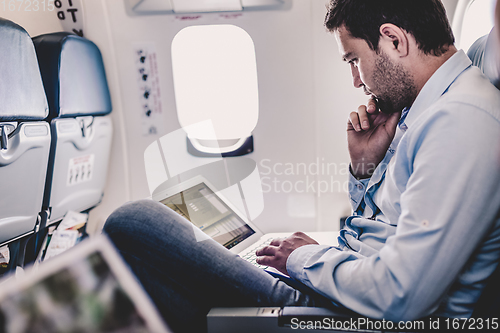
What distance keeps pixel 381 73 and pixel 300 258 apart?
26.0 inches

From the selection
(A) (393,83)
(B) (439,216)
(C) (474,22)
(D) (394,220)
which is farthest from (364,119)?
(C) (474,22)

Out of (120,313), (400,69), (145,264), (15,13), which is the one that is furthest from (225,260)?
→ (15,13)

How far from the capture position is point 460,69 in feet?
3.06

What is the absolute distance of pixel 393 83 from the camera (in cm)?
110

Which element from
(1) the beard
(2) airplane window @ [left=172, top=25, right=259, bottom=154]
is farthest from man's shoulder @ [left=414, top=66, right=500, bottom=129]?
(2) airplane window @ [left=172, top=25, right=259, bottom=154]

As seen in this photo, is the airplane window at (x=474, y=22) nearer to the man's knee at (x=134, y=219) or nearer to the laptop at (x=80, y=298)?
the man's knee at (x=134, y=219)

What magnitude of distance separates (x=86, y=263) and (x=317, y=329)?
2.16 ft

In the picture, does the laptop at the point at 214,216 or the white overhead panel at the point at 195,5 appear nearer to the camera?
the laptop at the point at 214,216

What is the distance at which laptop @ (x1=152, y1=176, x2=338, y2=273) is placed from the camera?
175 cm

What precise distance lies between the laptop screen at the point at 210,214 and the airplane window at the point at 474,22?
1.55 meters

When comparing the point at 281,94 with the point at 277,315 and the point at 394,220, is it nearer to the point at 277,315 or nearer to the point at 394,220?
the point at 394,220

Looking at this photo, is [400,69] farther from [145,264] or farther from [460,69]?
[145,264]

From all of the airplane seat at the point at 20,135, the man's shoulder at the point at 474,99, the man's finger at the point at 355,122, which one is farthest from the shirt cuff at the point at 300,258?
the airplane seat at the point at 20,135

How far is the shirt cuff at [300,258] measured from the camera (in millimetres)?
959
